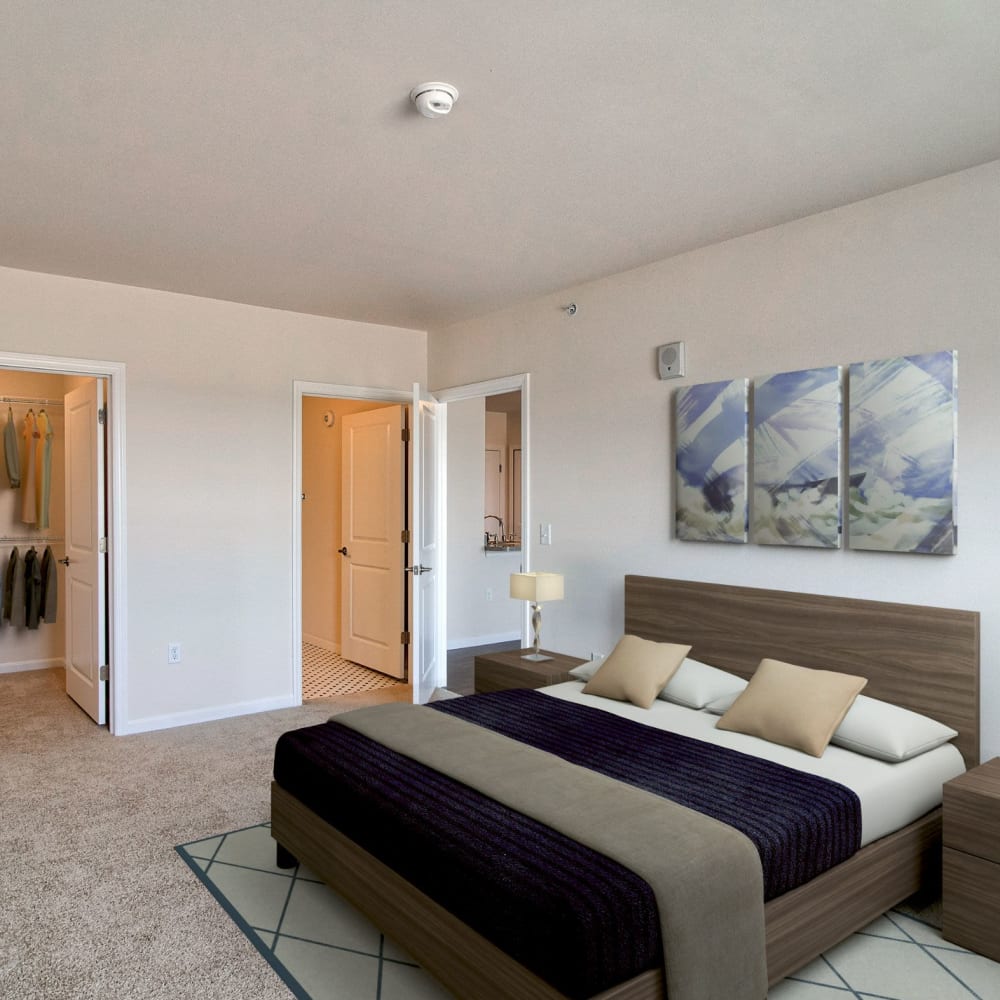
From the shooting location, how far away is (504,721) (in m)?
3.09

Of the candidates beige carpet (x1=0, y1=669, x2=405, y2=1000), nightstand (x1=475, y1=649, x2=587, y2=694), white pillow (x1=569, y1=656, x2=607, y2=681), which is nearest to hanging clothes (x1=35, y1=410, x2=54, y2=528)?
beige carpet (x1=0, y1=669, x2=405, y2=1000)

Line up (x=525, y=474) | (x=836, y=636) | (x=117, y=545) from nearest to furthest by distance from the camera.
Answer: (x=836, y=636), (x=117, y=545), (x=525, y=474)

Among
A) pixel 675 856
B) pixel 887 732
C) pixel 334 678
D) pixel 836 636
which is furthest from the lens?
pixel 334 678

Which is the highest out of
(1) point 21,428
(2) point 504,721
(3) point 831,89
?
(3) point 831,89

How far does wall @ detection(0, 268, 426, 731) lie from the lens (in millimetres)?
4434

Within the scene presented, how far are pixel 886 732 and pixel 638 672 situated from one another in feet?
3.38

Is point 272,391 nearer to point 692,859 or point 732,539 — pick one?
point 732,539

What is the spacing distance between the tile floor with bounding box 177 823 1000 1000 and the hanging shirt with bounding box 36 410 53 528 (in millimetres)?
4143

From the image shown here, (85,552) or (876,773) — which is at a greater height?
(85,552)

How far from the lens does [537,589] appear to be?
404 cm

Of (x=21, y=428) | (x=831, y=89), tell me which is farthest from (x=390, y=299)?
(x=21, y=428)

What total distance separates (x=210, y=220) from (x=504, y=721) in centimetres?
243

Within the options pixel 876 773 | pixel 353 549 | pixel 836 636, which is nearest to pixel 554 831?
pixel 876 773

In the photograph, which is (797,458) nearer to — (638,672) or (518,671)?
(638,672)
